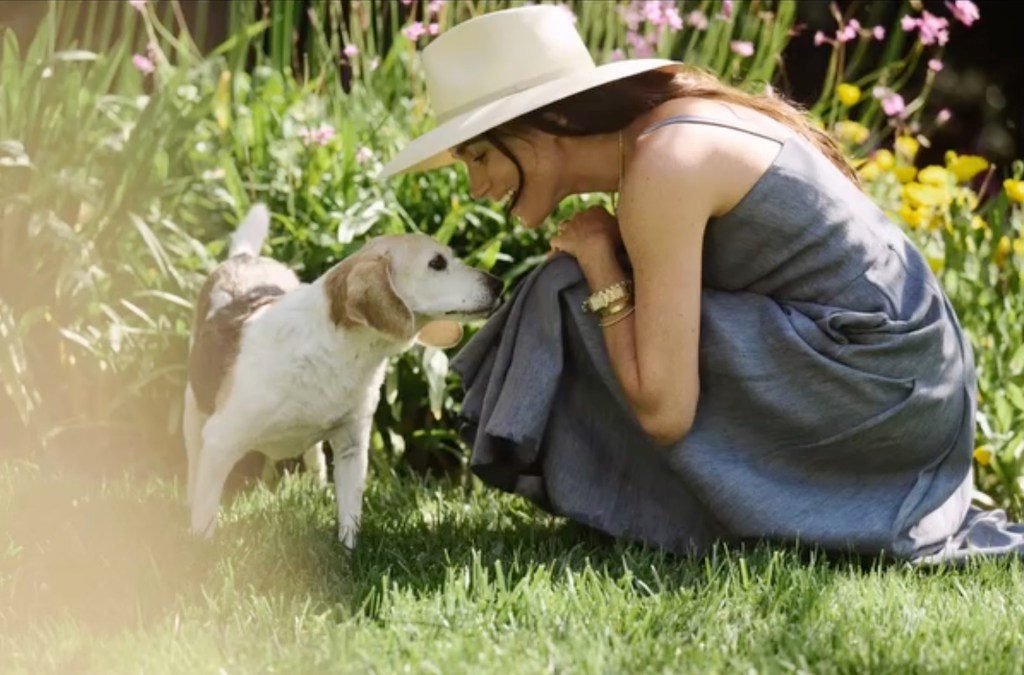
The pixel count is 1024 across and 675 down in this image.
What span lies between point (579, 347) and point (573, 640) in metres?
1.10

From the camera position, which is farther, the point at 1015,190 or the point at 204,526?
the point at 1015,190

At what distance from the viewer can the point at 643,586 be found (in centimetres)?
346

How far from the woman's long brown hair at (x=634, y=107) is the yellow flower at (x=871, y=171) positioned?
1.57 meters

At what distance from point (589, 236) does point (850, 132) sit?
2.15m

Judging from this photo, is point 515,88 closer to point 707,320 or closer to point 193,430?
point 707,320

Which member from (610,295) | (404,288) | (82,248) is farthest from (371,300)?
(82,248)

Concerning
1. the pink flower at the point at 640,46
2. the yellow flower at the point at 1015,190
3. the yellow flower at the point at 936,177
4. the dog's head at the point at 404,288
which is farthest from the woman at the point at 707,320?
the pink flower at the point at 640,46

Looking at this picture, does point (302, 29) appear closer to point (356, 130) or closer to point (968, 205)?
point (356, 130)

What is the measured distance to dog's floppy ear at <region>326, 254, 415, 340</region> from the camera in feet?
12.9

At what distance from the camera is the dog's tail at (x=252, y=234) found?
474cm

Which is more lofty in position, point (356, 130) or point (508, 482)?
point (356, 130)

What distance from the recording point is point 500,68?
382 centimetres

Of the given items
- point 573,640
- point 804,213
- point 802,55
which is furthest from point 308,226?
point 802,55

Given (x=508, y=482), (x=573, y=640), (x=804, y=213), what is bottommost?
(x=508, y=482)
